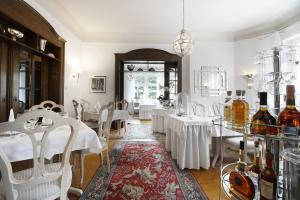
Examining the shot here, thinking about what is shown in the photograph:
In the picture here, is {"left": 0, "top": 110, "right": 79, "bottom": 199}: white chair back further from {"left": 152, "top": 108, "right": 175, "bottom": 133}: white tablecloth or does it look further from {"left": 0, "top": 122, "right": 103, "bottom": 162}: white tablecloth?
{"left": 152, "top": 108, "right": 175, "bottom": 133}: white tablecloth

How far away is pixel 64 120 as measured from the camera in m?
1.23

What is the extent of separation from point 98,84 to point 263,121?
5.75m

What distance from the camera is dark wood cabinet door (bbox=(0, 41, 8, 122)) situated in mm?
2713

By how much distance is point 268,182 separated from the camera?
68 centimetres

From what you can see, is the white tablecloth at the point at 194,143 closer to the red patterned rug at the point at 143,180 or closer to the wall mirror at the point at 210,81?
the red patterned rug at the point at 143,180

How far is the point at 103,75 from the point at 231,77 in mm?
4343

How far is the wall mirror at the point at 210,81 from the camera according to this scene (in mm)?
6086

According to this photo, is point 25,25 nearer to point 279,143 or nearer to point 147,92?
point 279,143

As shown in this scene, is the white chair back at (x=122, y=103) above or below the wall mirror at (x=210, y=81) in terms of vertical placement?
below

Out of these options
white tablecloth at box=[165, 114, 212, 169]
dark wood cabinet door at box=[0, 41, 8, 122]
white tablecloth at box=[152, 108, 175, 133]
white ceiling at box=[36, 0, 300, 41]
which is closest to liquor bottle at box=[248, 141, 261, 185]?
white tablecloth at box=[165, 114, 212, 169]

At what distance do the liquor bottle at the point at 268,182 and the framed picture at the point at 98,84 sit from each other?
18.9 feet

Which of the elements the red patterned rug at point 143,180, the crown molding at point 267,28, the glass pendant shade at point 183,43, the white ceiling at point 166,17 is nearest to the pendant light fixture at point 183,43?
the glass pendant shade at point 183,43

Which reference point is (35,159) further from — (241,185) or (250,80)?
(250,80)

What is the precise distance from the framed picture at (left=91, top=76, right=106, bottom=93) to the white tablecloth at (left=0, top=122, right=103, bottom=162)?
431 centimetres
